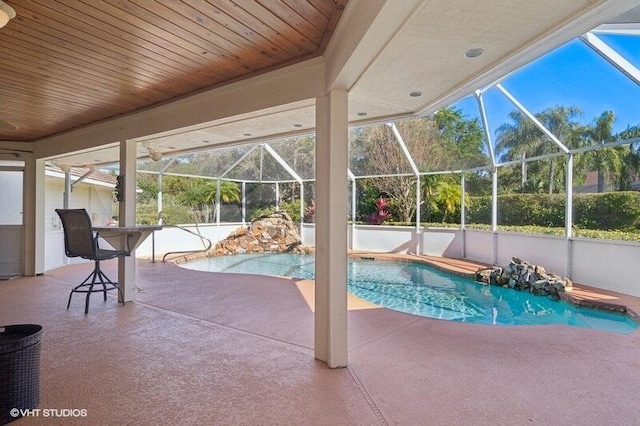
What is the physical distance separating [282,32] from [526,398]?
3.01m

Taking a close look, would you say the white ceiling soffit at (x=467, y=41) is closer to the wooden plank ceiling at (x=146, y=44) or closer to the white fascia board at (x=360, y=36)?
→ the white fascia board at (x=360, y=36)

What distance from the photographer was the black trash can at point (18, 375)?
212 centimetres

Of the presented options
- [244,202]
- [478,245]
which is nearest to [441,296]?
[478,245]

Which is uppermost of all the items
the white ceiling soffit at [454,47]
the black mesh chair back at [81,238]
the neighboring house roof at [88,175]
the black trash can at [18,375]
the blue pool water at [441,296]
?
the white ceiling soffit at [454,47]

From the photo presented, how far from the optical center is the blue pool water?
18.2 feet

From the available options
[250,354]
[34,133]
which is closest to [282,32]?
[250,354]

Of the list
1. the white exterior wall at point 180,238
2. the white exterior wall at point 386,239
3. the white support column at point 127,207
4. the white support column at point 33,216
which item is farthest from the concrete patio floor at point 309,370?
the white exterior wall at point 386,239

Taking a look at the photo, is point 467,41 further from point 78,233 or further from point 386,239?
point 386,239

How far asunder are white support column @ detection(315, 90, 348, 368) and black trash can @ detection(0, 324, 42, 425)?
1943 mm

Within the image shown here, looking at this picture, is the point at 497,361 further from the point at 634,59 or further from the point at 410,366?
the point at 634,59

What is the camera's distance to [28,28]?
2.60 meters

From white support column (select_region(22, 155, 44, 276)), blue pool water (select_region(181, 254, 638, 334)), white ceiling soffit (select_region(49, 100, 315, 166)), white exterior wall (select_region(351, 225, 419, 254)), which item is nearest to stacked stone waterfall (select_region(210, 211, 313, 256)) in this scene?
blue pool water (select_region(181, 254, 638, 334))

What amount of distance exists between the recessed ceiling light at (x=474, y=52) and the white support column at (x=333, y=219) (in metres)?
0.93

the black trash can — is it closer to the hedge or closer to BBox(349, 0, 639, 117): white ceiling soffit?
BBox(349, 0, 639, 117): white ceiling soffit
